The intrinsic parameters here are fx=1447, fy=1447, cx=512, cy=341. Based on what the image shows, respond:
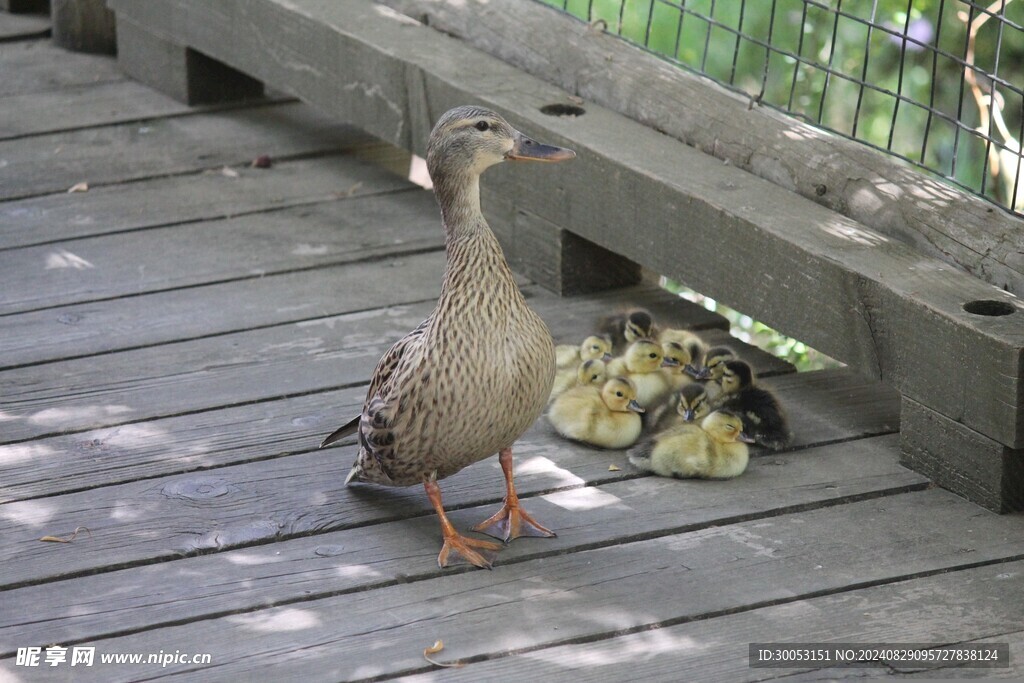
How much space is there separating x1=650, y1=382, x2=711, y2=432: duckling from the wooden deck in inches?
9.5

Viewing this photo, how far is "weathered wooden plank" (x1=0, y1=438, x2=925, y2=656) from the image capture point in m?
3.13

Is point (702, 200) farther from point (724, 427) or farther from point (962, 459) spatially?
point (962, 459)

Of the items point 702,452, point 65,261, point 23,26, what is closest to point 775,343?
point 702,452

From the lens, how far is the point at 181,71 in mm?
6352

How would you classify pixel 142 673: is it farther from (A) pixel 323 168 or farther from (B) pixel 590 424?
(A) pixel 323 168

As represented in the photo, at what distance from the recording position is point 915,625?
9.95 ft

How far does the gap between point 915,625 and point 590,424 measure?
110 centimetres

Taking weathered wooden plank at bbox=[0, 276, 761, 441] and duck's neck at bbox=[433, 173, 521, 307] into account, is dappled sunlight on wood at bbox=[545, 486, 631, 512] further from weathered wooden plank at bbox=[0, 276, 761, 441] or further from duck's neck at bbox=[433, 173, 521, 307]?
weathered wooden plank at bbox=[0, 276, 761, 441]

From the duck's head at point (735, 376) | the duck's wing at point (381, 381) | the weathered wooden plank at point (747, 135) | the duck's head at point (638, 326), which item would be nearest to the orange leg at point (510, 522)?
the duck's wing at point (381, 381)

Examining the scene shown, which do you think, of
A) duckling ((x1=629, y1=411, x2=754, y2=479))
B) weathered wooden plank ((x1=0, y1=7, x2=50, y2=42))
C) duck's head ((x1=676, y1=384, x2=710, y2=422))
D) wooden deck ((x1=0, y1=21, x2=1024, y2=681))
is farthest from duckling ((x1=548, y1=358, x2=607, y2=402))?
weathered wooden plank ((x1=0, y1=7, x2=50, y2=42))

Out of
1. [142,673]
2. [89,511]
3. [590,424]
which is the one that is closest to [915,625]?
[590,424]

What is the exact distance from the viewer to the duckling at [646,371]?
4.11 m

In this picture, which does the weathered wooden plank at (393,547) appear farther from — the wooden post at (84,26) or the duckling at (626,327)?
the wooden post at (84,26)

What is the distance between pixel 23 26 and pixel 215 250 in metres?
2.87
